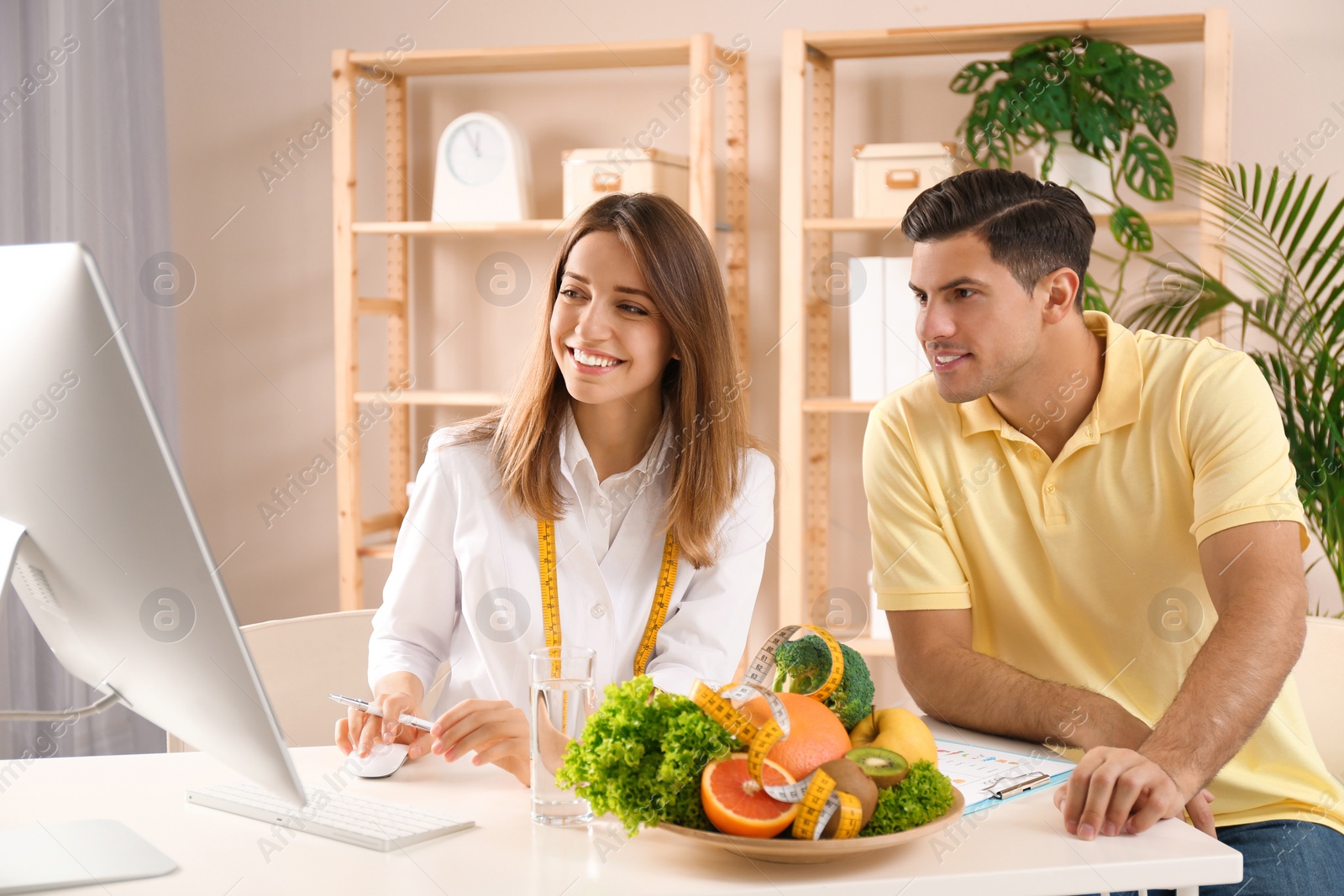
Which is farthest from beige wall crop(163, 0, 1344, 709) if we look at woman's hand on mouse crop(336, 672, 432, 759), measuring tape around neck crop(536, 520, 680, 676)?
woman's hand on mouse crop(336, 672, 432, 759)

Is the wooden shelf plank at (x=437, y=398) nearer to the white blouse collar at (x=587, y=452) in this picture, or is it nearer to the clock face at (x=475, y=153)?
the clock face at (x=475, y=153)

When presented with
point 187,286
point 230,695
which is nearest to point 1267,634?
point 230,695

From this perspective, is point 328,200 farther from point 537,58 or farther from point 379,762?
point 379,762

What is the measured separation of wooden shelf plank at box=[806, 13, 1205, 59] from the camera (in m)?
2.76

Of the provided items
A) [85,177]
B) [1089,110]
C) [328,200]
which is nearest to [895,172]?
[1089,110]

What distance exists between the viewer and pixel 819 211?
10.3ft

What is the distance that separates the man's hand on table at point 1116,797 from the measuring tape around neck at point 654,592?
73 centimetres

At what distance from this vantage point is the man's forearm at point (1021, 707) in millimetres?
1362

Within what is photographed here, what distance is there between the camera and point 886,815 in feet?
3.11

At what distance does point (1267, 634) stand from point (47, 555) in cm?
133

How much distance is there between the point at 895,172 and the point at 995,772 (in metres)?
1.94

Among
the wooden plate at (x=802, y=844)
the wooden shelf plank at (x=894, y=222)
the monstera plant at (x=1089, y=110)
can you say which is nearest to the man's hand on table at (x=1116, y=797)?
the wooden plate at (x=802, y=844)

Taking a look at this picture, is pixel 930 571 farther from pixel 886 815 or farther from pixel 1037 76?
pixel 1037 76

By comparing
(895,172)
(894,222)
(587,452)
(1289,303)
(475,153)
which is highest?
(475,153)
